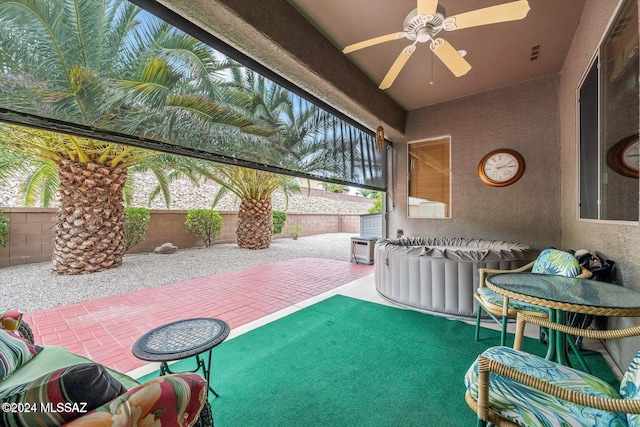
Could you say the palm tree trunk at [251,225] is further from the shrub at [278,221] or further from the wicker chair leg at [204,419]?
the wicker chair leg at [204,419]

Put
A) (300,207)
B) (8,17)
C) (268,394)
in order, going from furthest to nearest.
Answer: (300,207) < (8,17) < (268,394)

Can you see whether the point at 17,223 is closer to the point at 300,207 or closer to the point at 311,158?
the point at 311,158

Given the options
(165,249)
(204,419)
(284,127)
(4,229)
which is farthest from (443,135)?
(4,229)

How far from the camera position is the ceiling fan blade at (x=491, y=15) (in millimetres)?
1771

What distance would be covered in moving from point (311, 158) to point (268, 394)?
9.69 ft

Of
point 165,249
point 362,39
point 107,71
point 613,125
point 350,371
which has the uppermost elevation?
point 362,39

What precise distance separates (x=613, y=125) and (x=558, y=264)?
1224 mm

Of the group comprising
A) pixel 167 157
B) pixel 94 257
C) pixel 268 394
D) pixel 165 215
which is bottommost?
pixel 268 394

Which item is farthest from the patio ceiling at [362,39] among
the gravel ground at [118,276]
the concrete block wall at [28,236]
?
the concrete block wall at [28,236]

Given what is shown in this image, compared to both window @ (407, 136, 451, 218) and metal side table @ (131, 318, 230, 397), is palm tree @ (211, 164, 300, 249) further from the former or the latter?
metal side table @ (131, 318, 230, 397)

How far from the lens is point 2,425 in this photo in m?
0.58

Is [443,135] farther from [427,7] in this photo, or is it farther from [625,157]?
[427,7]

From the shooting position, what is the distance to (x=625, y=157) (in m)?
1.91

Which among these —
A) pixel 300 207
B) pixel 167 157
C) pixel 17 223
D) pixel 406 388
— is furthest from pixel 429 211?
pixel 300 207
